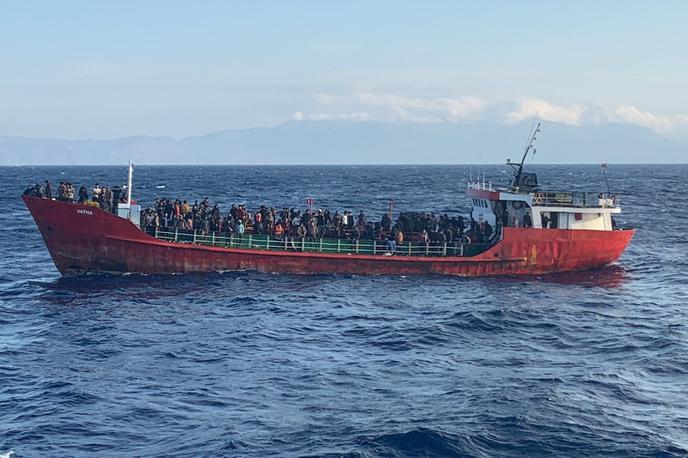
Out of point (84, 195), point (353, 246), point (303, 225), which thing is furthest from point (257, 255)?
point (84, 195)

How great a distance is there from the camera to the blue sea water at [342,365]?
60.7 ft

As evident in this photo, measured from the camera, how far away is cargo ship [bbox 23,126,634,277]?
121ft

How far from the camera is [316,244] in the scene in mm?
39250

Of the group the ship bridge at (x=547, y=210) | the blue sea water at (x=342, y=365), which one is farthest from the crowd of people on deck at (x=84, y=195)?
the ship bridge at (x=547, y=210)

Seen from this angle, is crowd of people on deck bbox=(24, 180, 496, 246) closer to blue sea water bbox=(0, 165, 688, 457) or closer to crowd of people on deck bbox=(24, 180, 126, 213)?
crowd of people on deck bbox=(24, 180, 126, 213)

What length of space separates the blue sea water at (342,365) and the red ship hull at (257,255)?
0.78 meters

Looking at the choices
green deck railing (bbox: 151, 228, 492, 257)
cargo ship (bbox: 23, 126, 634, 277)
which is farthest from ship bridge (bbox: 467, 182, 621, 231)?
green deck railing (bbox: 151, 228, 492, 257)

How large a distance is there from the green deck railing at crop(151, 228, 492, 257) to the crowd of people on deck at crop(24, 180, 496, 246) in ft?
0.78

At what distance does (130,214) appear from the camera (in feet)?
123

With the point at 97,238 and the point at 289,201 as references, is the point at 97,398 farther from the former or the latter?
the point at 289,201

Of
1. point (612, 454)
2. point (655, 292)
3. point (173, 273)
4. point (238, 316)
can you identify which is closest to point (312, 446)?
point (612, 454)

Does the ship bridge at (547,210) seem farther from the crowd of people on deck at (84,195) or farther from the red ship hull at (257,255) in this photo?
the crowd of people on deck at (84,195)

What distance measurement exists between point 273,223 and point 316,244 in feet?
7.31

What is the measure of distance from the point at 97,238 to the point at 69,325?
27.4ft
